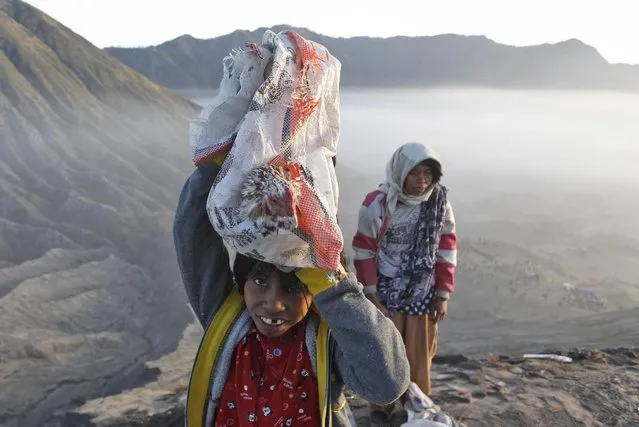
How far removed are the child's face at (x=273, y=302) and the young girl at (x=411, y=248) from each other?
1.41m

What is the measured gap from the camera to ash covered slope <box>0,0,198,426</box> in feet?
35.0

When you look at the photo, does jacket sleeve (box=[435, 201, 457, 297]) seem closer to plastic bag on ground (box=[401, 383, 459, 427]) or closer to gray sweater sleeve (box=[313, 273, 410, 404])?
plastic bag on ground (box=[401, 383, 459, 427])

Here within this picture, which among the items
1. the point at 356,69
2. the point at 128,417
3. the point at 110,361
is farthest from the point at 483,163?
the point at 128,417

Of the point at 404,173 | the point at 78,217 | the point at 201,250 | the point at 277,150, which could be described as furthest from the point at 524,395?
the point at 78,217

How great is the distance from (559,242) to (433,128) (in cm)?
7194

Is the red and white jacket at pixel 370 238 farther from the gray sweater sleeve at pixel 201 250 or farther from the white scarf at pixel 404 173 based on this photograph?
the gray sweater sleeve at pixel 201 250

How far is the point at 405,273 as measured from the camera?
2703 millimetres

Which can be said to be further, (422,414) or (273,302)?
(422,414)

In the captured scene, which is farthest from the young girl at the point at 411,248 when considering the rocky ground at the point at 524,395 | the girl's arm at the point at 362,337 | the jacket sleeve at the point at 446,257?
the girl's arm at the point at 362,337

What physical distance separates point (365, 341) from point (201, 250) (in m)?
0.45

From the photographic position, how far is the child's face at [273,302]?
3.92ft

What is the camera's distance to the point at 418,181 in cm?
263

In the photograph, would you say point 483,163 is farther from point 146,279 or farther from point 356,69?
point 146,279

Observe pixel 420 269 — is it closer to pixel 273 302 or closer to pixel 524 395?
pixel 524 395
